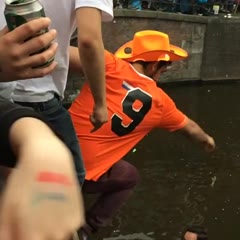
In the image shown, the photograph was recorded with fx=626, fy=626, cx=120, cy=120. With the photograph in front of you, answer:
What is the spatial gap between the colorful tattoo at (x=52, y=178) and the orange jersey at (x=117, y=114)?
2.39 meters

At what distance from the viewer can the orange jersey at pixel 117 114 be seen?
10.9 feet

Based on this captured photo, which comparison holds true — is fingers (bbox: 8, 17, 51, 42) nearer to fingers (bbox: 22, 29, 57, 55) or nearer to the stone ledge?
fingers (bbox: 22, 29, 57, 55)

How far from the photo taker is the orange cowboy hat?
3.64 metres

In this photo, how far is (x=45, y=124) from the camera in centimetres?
122

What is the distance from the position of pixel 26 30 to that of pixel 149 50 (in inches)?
91.3

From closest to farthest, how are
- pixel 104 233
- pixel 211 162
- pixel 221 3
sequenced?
1. pixel 104 233
2. pixel 211 162
3. pixel 221 3

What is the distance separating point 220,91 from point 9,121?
9825 millimetres

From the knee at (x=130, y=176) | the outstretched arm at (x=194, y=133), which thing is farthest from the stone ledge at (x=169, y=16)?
the knee at (x=130, y=176)

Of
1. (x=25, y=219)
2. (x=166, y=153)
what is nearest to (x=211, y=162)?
(x=166, y=153)

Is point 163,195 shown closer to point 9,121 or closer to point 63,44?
point 63,44

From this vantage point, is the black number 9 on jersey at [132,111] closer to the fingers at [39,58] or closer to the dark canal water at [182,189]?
the dark canal water at [182,189]

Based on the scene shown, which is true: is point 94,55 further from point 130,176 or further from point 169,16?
point 169,16

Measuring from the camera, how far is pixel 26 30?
1387 millimetres

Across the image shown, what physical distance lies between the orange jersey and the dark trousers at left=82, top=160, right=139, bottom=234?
5cm
